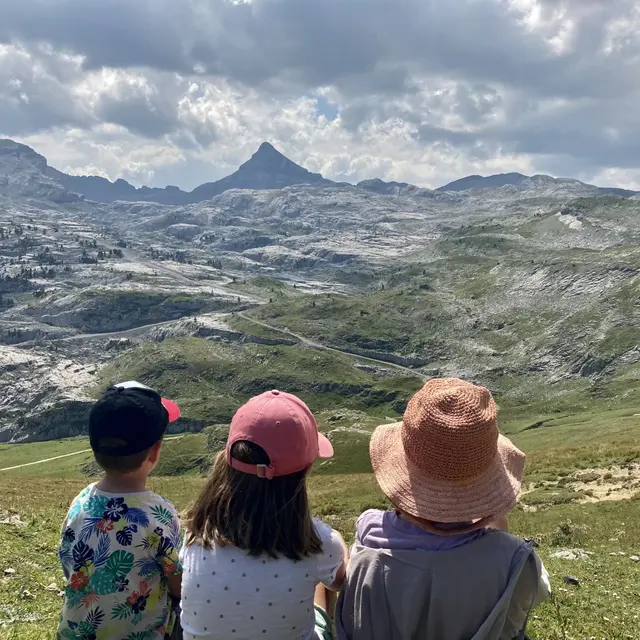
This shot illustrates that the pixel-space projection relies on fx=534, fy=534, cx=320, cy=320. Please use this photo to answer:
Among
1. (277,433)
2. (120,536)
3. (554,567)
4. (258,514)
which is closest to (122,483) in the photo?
(120,536)

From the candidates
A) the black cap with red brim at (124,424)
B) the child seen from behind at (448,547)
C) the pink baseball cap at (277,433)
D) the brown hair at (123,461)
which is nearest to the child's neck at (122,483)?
the brown hair at (123,461)

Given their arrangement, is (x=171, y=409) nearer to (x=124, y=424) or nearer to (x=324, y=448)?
(x=124, y=424)

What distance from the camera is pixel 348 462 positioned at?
10038 centimetres

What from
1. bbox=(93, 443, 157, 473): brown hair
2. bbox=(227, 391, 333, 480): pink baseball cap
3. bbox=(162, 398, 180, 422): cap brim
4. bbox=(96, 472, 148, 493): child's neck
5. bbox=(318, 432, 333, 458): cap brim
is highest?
bbox=(227, 391, 333, 480): pink baseball cap

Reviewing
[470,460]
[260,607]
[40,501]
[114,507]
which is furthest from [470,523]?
[40,501]

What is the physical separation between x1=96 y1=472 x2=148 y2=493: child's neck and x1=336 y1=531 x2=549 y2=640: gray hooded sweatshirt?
3451mm

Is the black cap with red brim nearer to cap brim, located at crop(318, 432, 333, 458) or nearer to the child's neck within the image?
the child's neck

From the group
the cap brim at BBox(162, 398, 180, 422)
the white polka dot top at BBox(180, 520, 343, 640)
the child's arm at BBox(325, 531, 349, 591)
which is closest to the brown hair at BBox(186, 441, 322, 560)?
the white polka dot top at BBox(180, 520, 343, 640)

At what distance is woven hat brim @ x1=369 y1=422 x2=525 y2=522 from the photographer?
5809 millimetres

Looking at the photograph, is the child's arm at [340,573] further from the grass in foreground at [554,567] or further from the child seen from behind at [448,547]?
the grass in foreground at [554,567]

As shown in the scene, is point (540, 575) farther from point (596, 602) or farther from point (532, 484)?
point (532, 484)

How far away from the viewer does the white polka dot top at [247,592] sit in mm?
6172

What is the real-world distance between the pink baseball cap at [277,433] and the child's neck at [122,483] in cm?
195

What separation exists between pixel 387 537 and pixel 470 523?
0.95 m
